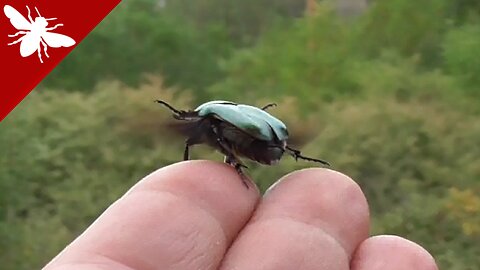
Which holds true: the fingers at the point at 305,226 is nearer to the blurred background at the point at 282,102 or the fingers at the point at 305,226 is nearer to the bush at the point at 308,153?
the blurred background at the point at 282,102

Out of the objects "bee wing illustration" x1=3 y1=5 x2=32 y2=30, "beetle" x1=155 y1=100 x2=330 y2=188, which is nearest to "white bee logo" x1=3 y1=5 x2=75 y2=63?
"bee wing illustration" x1=3 y1=5 x2=32 y2=30

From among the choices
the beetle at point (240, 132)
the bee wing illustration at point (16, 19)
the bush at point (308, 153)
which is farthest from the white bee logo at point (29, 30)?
the beetle at point (240, 132)

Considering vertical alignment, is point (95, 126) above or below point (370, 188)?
above

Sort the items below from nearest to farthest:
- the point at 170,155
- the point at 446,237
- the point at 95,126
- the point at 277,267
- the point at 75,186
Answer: the point at 277,267
the point at 170,155
the point at 446,237
the point at 75,186
the point at 95,126

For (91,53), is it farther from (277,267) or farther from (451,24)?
(277,267)

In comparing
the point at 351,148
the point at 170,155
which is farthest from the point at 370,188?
the point at 170,155

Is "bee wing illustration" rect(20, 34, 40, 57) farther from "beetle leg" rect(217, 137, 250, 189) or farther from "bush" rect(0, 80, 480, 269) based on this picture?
"beetle leg" rect(217, 137, 250, 189)

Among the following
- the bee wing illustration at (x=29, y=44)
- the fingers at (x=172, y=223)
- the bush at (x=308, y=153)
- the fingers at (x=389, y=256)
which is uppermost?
the fingers at (x=172, y=223)
